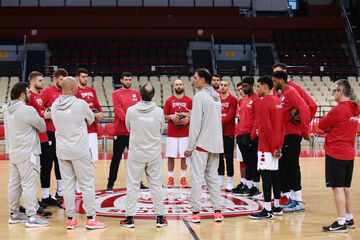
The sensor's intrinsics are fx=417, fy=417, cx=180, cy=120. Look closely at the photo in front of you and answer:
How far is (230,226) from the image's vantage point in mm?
4770

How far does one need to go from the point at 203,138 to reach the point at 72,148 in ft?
4.97

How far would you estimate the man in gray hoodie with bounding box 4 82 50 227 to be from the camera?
4.82 m

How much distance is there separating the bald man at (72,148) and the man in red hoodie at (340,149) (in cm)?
262

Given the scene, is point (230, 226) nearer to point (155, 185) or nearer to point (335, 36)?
point (155, 185)

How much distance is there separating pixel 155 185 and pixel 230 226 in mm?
977

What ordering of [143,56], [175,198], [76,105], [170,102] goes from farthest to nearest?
1. [143,56]
2. [170,102]
3. [175,198]
4. [76,105]

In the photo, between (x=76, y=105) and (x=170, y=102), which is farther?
(x=170, y=102)

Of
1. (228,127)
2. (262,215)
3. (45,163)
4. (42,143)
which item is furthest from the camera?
(228,127)

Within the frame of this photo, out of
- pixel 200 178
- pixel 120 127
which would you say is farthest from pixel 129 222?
pixel 120 127

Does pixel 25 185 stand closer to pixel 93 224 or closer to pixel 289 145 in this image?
pixel 93 224

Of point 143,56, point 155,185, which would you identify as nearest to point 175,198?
point 155,185

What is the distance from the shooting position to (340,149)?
4.64 m

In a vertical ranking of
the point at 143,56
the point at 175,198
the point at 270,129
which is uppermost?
the point at 143,56

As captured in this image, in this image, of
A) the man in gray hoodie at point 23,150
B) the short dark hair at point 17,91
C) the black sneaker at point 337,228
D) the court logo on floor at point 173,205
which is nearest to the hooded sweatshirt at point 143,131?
the court logo on floor at point 173,205
